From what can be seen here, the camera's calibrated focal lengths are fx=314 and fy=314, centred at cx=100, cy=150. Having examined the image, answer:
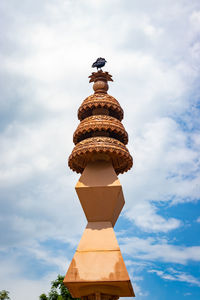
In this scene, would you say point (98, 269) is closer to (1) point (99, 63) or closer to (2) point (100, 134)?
(2) point (100, 134)

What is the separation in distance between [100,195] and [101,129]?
7.06ft

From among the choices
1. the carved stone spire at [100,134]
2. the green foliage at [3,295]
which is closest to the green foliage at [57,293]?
the green foliage at [3,295]

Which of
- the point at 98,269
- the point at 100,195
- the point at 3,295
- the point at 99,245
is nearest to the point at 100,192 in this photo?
the point at 100,195

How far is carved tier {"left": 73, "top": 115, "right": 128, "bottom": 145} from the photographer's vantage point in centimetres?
1000

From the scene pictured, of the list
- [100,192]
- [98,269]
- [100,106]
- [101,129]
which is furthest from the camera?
[100,106]

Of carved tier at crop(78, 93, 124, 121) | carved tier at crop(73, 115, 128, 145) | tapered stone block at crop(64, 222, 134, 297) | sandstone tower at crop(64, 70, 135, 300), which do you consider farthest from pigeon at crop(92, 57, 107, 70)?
tapered stone block at crop(64, 222, 134, 297)

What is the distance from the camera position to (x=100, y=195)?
9.27 m

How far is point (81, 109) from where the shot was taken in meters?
10.9

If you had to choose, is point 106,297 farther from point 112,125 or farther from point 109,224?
point 112,125

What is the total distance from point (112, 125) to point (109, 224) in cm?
311

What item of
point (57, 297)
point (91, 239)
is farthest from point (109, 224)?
point (57, 297)

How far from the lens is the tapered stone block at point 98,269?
26.5 ft

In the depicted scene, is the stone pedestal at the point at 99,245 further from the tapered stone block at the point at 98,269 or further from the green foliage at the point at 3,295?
the green foliage at the point at 3,295

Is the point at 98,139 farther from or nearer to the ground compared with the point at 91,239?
farther from the ground
